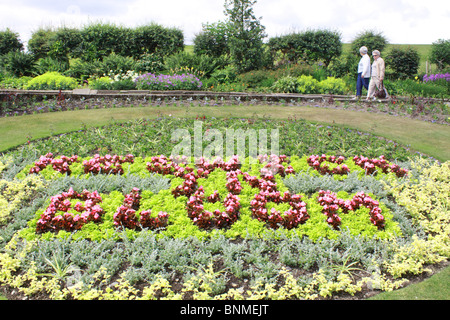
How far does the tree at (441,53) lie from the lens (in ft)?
65.8

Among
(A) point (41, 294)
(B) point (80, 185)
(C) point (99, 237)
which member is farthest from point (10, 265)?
(B) point (80, 185)

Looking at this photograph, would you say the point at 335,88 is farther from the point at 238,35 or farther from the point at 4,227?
the point at 4,227

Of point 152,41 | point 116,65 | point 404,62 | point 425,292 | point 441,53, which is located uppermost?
point 152,41

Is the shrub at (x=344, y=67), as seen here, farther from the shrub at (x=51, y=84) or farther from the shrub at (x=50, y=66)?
the shrub at (x=50, y=66)

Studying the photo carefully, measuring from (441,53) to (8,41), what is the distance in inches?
952

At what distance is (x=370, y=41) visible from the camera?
19.4 m

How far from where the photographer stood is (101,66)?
1620 centimetres

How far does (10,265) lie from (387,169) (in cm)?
569

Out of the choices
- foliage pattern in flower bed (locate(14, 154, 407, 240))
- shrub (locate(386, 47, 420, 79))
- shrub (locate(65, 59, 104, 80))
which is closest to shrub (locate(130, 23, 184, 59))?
shrub (locate(65, 59, 104, 80))

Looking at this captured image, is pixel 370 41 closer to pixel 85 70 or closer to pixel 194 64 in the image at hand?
pixel 194 64

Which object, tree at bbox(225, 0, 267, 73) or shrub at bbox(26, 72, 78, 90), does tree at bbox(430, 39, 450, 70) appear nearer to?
tree at bbox(225, 0, 267, 73)

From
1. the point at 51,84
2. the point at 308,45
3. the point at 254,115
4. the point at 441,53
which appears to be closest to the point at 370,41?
the point at 308,45
